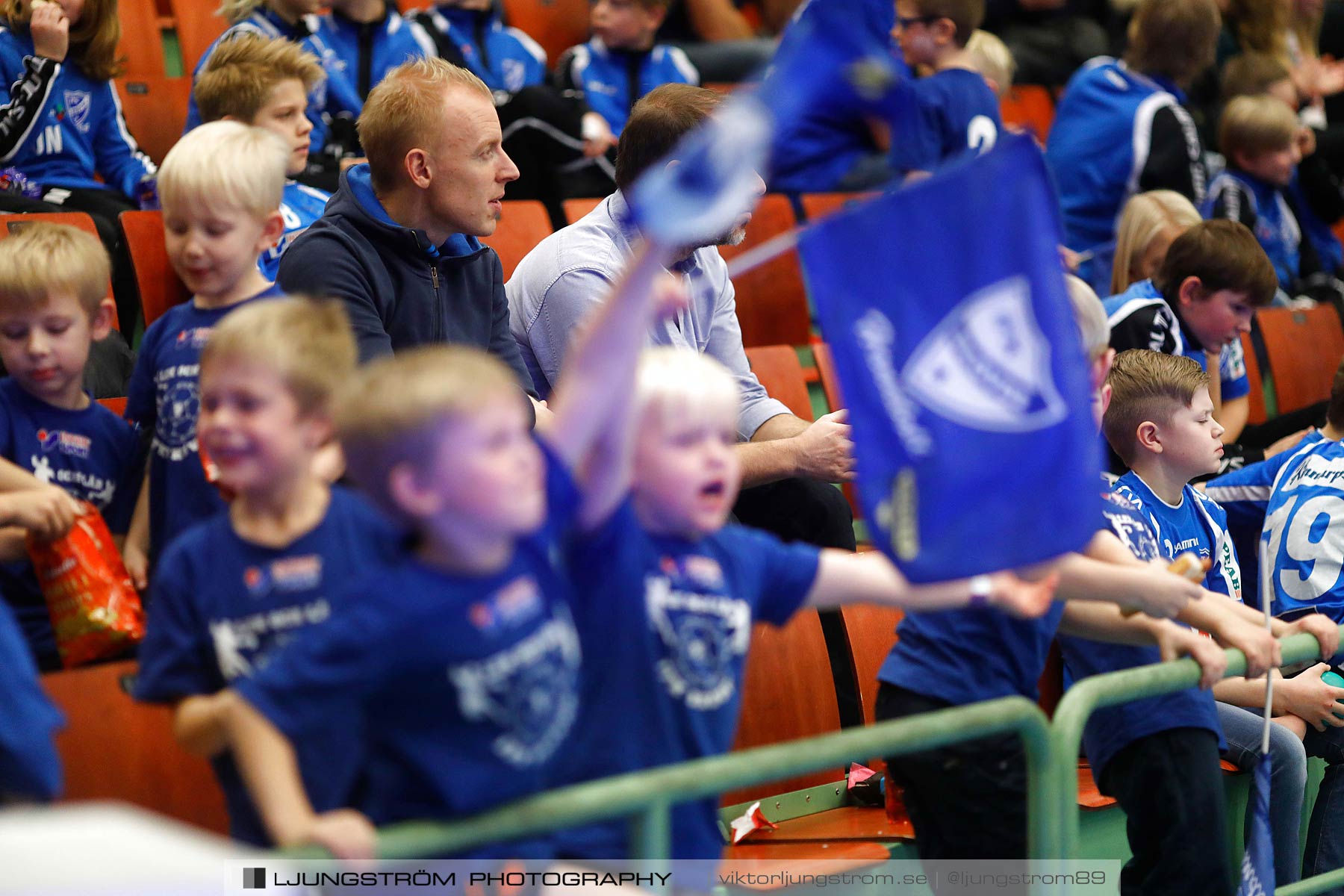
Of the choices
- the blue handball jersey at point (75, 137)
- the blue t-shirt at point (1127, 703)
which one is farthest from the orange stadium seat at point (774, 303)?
the blue t-shirt at point (1127, 703)

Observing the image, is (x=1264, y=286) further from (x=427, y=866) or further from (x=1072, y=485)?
(x=427, y=866)

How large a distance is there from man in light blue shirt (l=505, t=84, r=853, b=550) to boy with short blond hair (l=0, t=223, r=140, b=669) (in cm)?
107

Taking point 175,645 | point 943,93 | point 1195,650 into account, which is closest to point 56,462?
point 175,645

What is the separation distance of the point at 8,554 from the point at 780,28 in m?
4.98

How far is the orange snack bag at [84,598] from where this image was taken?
2.27m

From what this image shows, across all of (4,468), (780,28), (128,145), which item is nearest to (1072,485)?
(4,468)

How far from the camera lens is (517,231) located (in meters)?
4.34

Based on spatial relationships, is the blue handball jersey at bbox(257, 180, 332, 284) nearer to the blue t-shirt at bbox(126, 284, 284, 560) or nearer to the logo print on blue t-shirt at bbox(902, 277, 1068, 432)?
the blue t-shirt at bbox(126, 284, 284, 560)

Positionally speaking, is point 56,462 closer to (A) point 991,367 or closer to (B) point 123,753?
(B) point 123,753

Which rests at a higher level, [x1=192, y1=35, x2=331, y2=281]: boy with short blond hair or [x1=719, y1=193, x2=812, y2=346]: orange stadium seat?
[x1=192, y1=35, x2=331, y2=281]: boy with short blond hair

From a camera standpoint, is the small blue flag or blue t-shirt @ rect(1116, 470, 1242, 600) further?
blue t-shirt @ rect(1116, 470, 1242, 600)

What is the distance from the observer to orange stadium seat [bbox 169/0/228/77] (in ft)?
16.9

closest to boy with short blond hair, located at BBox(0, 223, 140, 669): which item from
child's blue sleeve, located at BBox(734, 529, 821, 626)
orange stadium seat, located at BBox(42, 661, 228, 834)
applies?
orange stadium seat, located at BBox(42, 661, 228, 834)

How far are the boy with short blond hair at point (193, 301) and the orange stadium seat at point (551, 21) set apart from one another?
3892 mm
